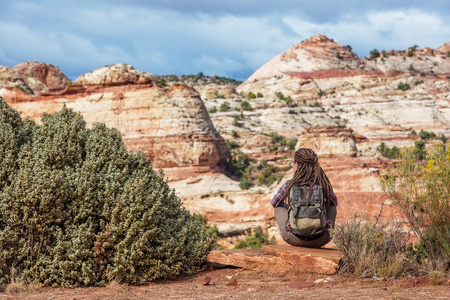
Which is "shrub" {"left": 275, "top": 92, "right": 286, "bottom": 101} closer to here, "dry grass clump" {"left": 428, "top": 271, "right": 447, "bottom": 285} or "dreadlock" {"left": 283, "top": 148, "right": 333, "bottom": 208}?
"dreadlock" {"left": 283, "top": 148, "right": 333, "bottom": 208}

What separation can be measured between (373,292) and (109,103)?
24901mm

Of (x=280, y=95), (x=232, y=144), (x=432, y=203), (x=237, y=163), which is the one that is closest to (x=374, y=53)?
(x=280, y=95)

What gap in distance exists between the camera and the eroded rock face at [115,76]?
91.7 ft

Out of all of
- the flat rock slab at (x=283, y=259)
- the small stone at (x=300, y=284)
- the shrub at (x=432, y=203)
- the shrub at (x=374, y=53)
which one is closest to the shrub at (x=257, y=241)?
the shrub at (x=432, y=203)

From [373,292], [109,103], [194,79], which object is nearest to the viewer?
[373,292]

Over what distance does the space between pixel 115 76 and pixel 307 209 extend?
2432 centimetres

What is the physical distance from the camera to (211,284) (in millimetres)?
5605

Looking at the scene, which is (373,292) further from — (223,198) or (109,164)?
(223,198)

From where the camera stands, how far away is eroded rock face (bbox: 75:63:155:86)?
2795 cm

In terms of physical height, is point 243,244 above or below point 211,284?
below

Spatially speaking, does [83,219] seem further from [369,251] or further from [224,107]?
[224,107]

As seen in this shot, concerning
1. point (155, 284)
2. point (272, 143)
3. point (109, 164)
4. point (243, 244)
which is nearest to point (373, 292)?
point (155, 284)

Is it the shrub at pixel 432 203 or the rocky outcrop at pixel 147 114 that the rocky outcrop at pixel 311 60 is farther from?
the shrub at pixel 432 203

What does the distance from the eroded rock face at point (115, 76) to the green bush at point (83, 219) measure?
22.0 metres
